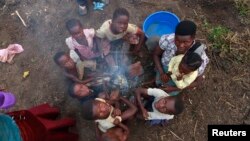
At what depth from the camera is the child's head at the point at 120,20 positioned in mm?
3559

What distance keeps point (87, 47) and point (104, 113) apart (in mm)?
894

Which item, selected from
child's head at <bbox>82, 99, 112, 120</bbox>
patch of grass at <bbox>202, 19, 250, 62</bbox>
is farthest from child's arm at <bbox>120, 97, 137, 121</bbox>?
patch of grass at <bbox>202, 19, 250, 62</bbox>

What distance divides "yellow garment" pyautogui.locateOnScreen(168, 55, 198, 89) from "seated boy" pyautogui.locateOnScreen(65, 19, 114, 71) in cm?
79

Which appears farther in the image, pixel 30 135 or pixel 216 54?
pixel 216 54

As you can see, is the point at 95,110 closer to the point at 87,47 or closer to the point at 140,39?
the point at 87,47

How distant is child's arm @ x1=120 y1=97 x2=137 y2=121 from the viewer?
3.58m

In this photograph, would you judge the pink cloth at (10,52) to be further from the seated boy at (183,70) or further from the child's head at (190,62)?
the child's head at (190,62)

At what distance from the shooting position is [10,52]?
4406 mm

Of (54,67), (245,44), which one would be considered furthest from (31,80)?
(245,44)

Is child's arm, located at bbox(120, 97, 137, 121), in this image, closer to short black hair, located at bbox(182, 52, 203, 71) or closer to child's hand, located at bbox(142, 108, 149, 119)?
child's hand, located at bbox(142, 108, 149, 119)

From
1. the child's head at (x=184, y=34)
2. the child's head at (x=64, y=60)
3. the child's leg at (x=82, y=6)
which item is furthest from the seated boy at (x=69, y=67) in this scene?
the child's head at (x=184, y=34)

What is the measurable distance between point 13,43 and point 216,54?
2476mm

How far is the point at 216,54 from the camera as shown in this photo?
430 cm

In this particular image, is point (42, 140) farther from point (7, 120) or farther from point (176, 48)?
point (176, 48)
